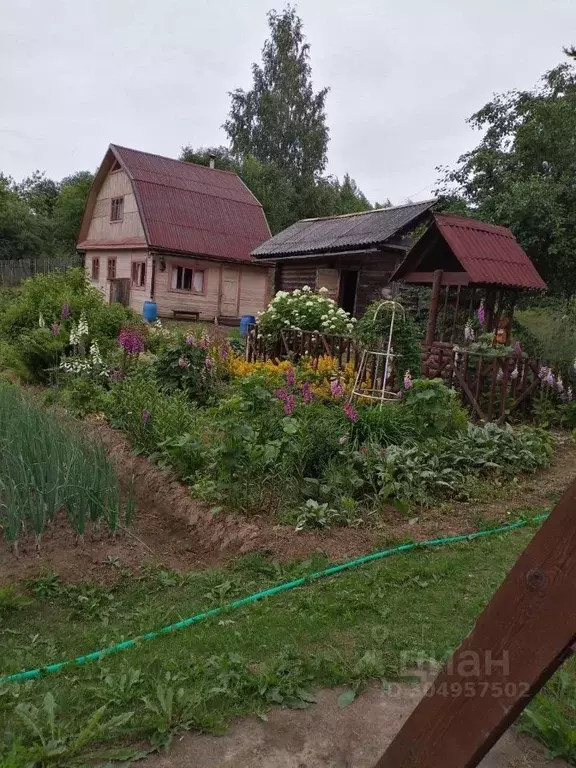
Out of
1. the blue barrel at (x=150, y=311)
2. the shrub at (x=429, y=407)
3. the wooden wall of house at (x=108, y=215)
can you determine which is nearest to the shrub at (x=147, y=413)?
the shrub at (x=429, y=407)

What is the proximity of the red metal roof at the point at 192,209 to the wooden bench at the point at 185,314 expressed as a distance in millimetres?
2095

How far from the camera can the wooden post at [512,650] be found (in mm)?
1179

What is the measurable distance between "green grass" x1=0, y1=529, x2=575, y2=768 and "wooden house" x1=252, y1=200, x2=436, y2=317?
426 inches

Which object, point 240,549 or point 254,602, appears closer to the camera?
point 254,602

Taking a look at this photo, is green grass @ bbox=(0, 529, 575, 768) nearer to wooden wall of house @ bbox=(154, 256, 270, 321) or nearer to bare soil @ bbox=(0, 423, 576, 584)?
bare soil @ bbox=(0, 423, 576, 584)

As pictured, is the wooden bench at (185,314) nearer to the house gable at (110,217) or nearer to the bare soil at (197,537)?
the house gable at (110,217)

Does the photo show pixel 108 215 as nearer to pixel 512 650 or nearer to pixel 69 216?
pixel 69 216

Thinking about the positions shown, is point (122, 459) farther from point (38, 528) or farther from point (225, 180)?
point (225, 180)

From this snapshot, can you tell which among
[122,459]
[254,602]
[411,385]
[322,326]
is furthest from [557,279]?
[254,602]

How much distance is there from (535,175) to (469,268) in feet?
21.8

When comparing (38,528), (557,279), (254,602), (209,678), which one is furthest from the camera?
(557,279)

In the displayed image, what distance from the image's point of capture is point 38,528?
3322 mm

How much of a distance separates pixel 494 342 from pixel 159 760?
7.44m

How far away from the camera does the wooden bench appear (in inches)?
819
